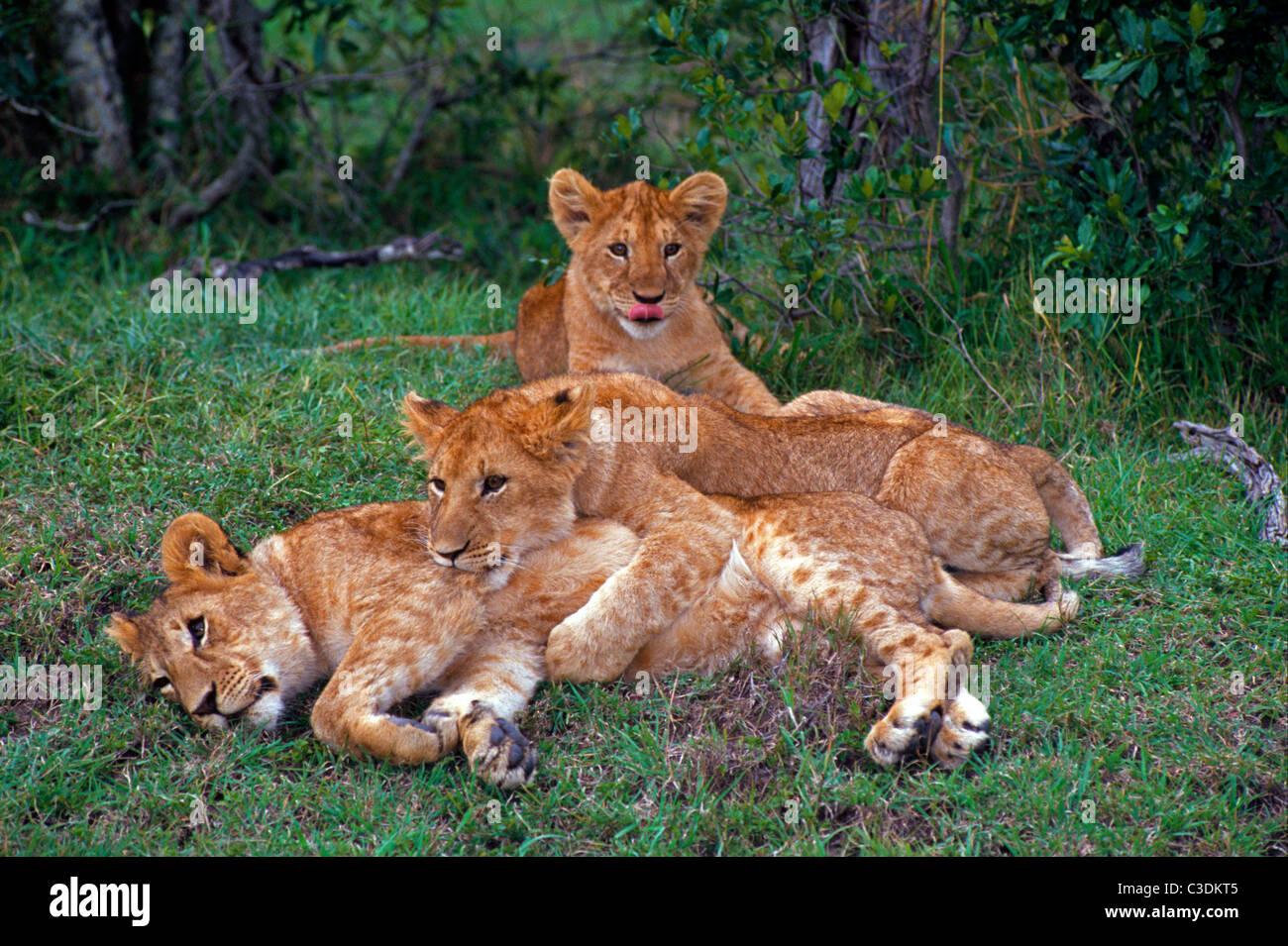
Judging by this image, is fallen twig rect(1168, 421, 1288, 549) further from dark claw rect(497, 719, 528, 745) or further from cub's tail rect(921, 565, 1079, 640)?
dark claw rect(497, 719, 528, 745)

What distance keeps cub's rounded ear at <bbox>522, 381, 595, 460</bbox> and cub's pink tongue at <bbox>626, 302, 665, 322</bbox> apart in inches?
56.5

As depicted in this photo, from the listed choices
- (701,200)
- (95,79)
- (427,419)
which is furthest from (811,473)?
(95,79)

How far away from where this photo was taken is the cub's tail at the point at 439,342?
6.21 metres

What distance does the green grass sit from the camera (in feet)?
11.3

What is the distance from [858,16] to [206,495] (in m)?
3.78

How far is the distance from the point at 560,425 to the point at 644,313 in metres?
1.61

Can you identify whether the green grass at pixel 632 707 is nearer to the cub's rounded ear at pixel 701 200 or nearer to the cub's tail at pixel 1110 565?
the cub's tail at pixel 1110 565

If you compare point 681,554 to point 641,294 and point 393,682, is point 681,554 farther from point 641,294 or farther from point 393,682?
point 641,294

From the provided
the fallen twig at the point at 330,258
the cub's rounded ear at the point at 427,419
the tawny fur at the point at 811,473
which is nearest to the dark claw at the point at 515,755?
the tawny fur at the point at 811,473

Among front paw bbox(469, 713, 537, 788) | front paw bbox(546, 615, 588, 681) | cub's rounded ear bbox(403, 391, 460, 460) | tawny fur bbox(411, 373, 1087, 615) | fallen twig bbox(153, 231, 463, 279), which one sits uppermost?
fallen twig bbox(153, 231, 463, 279)

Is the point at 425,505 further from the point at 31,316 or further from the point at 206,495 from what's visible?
the point at 31,316

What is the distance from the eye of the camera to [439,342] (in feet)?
20.8

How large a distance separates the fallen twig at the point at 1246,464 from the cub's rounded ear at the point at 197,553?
3608 mm

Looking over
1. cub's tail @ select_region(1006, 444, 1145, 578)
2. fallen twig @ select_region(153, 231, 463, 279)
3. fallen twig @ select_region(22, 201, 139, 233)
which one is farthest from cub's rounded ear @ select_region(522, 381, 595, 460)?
fallen twig @ select_region(22, 201, 139, 233)
